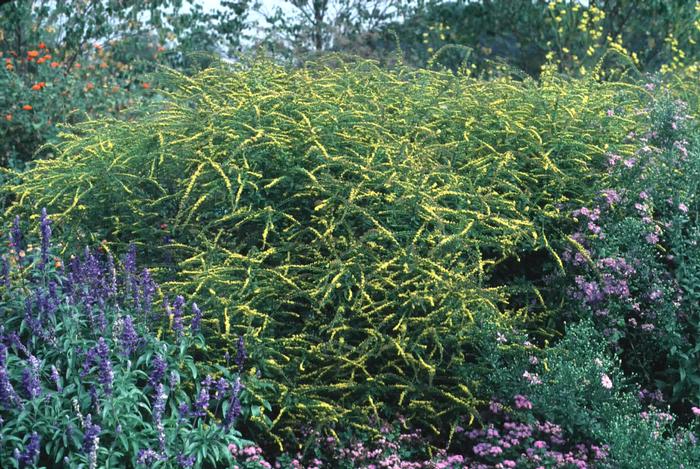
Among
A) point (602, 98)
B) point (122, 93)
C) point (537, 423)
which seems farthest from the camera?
point (122, 93)

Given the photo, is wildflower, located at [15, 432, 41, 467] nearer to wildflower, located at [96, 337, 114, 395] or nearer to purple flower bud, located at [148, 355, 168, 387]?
wildflower, located at [96, 337, 114, 395]

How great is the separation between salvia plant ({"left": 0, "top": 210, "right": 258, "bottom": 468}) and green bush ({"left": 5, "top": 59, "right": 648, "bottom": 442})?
259 millimetres

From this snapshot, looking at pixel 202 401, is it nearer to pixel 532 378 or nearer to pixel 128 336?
pixel 128 336

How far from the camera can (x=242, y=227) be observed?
4879 millimetres

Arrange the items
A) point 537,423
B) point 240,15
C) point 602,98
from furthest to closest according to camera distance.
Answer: point 240,15 < point 602,98 < point 537,423

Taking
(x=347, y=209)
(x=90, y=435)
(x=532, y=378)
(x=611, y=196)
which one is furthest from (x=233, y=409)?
(x=611, y=196)

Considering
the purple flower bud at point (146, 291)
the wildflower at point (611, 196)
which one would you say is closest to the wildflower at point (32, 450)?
Answer: the purple flower bud at point (146, 291)

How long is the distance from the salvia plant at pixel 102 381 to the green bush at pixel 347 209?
26 cm

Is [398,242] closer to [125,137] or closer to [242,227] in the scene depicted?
[242,227]

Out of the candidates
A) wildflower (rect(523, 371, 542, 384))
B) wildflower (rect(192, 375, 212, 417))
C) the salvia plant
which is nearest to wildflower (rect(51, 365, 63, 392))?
the salvia plant

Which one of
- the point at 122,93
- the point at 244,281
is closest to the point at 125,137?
the point at 244,281

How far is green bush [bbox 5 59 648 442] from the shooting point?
435 cm

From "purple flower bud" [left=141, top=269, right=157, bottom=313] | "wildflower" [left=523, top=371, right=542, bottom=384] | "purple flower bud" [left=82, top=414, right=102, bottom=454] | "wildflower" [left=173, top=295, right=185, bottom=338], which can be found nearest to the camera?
"purple flower bud" [left=82, top=414, right=102, bottom=454]

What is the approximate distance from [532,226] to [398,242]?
0.79 metres
